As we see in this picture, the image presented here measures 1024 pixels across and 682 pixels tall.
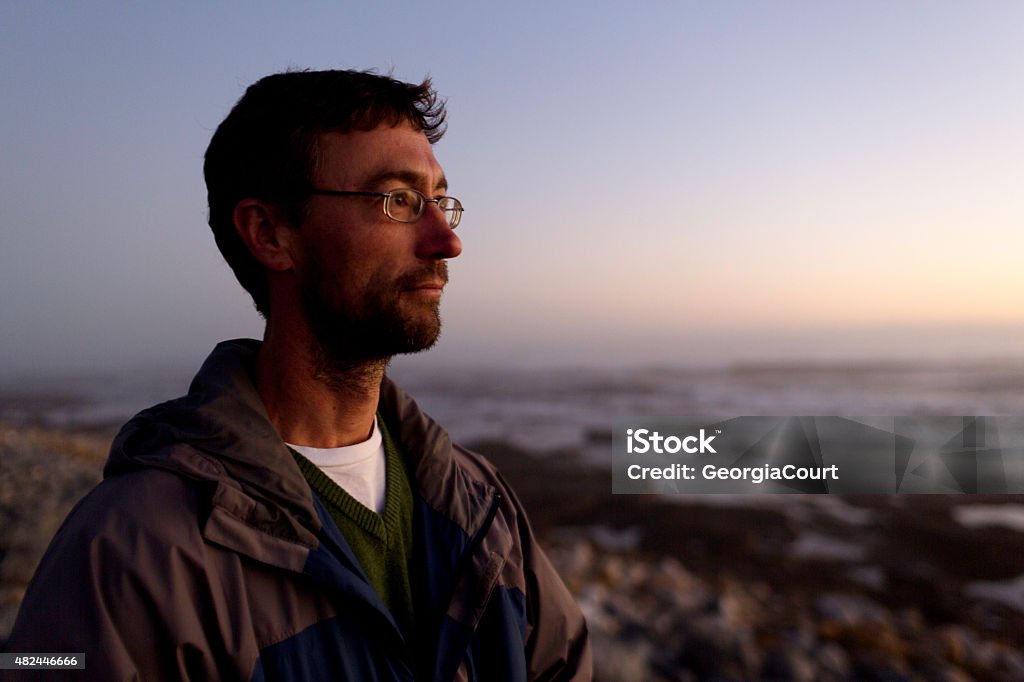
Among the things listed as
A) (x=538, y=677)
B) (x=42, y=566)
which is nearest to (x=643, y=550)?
(x=538, y=677)

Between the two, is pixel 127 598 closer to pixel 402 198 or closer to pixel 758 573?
pixel 402 198

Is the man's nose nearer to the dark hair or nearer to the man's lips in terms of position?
the man's lips

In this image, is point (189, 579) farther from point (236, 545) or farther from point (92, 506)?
point (92, 506)

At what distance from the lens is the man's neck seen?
2203 mm

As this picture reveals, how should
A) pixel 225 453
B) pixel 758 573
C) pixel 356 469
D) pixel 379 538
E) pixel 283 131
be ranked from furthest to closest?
pixel 758 573 → pixel 283 131 → pixel 356 469 → pixel 379 538 → pixel 225 453

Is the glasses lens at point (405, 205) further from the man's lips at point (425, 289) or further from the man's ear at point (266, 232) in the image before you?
the man's ear at point (266, 232)

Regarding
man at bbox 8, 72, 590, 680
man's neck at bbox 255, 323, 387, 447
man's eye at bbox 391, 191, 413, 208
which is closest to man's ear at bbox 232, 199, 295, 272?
man at bbox 8, 72, 590, 680

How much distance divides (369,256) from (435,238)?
0.70 ft

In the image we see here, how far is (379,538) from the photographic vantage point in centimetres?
204

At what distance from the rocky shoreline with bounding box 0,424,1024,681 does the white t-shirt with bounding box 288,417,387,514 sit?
3877 mm

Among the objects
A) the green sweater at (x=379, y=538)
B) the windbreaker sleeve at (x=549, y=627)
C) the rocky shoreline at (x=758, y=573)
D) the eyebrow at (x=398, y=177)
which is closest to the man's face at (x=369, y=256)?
the eyebrow at (x=398, y=177)

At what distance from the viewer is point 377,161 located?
2281 millimetres

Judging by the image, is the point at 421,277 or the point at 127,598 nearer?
the point at 127,598

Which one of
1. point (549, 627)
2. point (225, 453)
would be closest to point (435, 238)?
point (225, 453)
